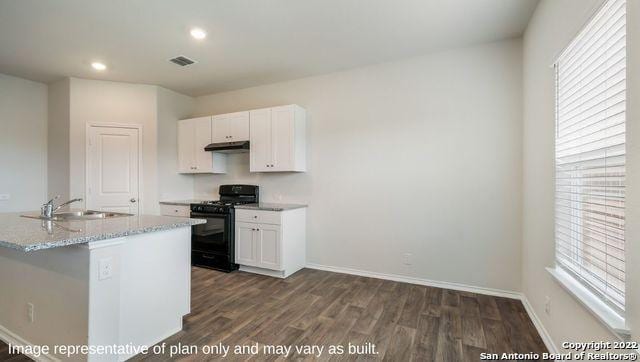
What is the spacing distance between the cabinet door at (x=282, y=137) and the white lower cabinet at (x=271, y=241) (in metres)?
0.66

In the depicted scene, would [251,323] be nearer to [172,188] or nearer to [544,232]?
[544,232]

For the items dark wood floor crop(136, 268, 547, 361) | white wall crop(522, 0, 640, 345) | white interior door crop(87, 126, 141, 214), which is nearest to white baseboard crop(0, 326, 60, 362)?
dark wood floor crop(136, 268, 547, 361)

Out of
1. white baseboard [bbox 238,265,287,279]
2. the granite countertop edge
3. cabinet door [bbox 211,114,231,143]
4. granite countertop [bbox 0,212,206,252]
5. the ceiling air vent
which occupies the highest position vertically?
the ceiling air vent

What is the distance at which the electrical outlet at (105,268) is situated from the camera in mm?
1731

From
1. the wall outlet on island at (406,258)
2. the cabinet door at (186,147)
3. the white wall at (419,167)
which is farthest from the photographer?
the cabinet door at (186,147)

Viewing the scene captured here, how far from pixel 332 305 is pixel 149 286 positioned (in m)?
1.61

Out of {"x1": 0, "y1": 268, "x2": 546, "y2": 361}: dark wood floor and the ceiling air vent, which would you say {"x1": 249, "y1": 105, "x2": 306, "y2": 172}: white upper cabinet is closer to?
the ceiling air vent

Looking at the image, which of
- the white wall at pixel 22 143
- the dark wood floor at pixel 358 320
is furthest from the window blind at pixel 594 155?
the white wall at pixel 22 143

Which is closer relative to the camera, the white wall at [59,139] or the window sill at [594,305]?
the window sill at [594,305]

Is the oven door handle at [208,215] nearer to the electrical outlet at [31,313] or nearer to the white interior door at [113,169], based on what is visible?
the white interior door at [113,169]

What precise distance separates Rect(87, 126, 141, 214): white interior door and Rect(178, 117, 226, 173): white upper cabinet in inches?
24.6

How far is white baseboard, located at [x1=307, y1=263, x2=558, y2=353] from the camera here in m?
2.19

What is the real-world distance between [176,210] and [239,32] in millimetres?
2795

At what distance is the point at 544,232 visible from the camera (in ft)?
7.43
